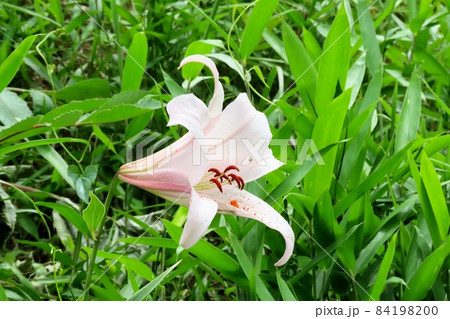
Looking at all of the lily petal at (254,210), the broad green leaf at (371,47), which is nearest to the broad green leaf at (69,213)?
the lily petal at (254,210)

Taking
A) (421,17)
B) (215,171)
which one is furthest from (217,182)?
(421,17)

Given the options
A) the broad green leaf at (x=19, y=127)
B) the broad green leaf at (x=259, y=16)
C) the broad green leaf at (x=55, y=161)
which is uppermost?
the broad green leaf at (x=259, y=16)

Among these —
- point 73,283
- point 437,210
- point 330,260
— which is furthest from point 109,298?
point 437,210

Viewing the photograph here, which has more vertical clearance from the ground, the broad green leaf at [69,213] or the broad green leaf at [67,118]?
the broad green leaf at [67,118]

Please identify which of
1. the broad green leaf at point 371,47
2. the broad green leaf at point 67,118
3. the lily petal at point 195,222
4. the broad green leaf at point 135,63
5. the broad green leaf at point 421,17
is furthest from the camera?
the broad green leaf at point 421,17

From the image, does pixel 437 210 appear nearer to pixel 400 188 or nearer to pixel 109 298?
pixel 400 188

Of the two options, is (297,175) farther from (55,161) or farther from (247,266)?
(55,161)

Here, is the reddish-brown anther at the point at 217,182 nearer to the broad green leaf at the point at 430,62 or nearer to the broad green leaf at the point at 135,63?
the broad green leaf at the point at 135,63
